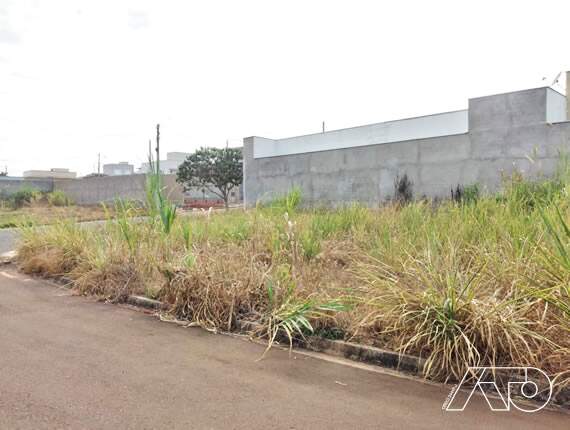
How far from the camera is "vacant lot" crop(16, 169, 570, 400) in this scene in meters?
3.52

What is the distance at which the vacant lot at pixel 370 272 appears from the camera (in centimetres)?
352

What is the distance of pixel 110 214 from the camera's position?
25.9 ft

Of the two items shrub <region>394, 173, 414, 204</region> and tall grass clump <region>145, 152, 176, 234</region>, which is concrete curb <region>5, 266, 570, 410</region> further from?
shrub <region>394, 173, 414, 204</region>

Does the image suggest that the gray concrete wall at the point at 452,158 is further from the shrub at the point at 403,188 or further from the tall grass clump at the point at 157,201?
the tall grass clump at the point at 157,201

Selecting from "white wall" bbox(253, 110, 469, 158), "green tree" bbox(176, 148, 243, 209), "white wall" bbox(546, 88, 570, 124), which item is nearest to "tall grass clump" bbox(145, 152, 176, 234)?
"white wall" bbox(546, 88, 570, 124)

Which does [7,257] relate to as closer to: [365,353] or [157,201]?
[157,201]

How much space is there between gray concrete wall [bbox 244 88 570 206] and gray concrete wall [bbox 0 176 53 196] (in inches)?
1032

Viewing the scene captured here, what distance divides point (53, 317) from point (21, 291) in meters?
1.90

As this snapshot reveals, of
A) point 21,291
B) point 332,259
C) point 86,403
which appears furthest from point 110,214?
point 86,403

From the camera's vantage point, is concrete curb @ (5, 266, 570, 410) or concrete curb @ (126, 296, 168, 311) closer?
concrete curb @ (5, 266, 570, 410)

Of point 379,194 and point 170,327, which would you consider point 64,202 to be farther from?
point 170,327

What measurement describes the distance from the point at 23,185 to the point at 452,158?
111 ft

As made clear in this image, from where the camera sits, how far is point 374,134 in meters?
19.9

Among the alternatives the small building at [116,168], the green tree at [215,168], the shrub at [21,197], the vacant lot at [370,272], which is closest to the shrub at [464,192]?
the vacant lot at [370,272]
